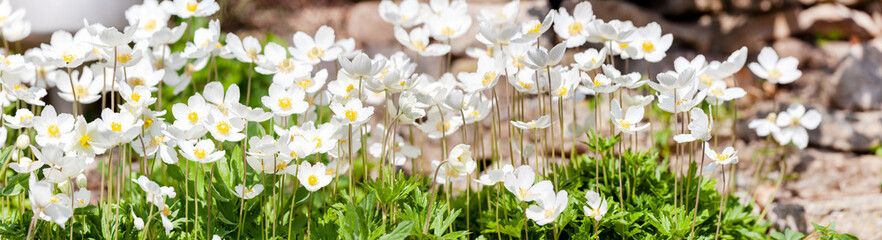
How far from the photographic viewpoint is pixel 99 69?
166 centimetres

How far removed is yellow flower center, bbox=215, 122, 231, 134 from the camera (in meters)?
1.34

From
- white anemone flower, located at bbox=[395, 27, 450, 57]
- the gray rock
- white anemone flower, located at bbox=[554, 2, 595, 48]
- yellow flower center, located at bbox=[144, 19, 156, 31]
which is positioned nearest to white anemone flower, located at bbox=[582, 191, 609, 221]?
white anemone flower, located at bbox=[554, 2, 595, 48]

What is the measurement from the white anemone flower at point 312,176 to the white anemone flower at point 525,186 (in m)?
0.32

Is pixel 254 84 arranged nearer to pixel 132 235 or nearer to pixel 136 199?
pixel 136 199

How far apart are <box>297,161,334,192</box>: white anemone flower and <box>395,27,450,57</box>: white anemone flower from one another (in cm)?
46

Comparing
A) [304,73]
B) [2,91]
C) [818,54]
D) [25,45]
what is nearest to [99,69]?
Result: [2,91]

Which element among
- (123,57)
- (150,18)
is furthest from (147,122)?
(150,18)

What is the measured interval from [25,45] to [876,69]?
11.7ft

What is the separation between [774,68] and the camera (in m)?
1.89

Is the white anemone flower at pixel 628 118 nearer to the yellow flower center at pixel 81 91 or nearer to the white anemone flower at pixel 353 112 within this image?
the white anemone flower at pixel 353 112

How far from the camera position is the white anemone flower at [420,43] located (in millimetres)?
1784

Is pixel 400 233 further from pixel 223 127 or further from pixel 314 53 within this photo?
pixel 314 53

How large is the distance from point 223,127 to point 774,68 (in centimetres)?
131

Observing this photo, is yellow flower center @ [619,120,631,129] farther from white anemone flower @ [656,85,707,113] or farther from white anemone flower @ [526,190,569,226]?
white anemone flower @ [526,190,569,226]
